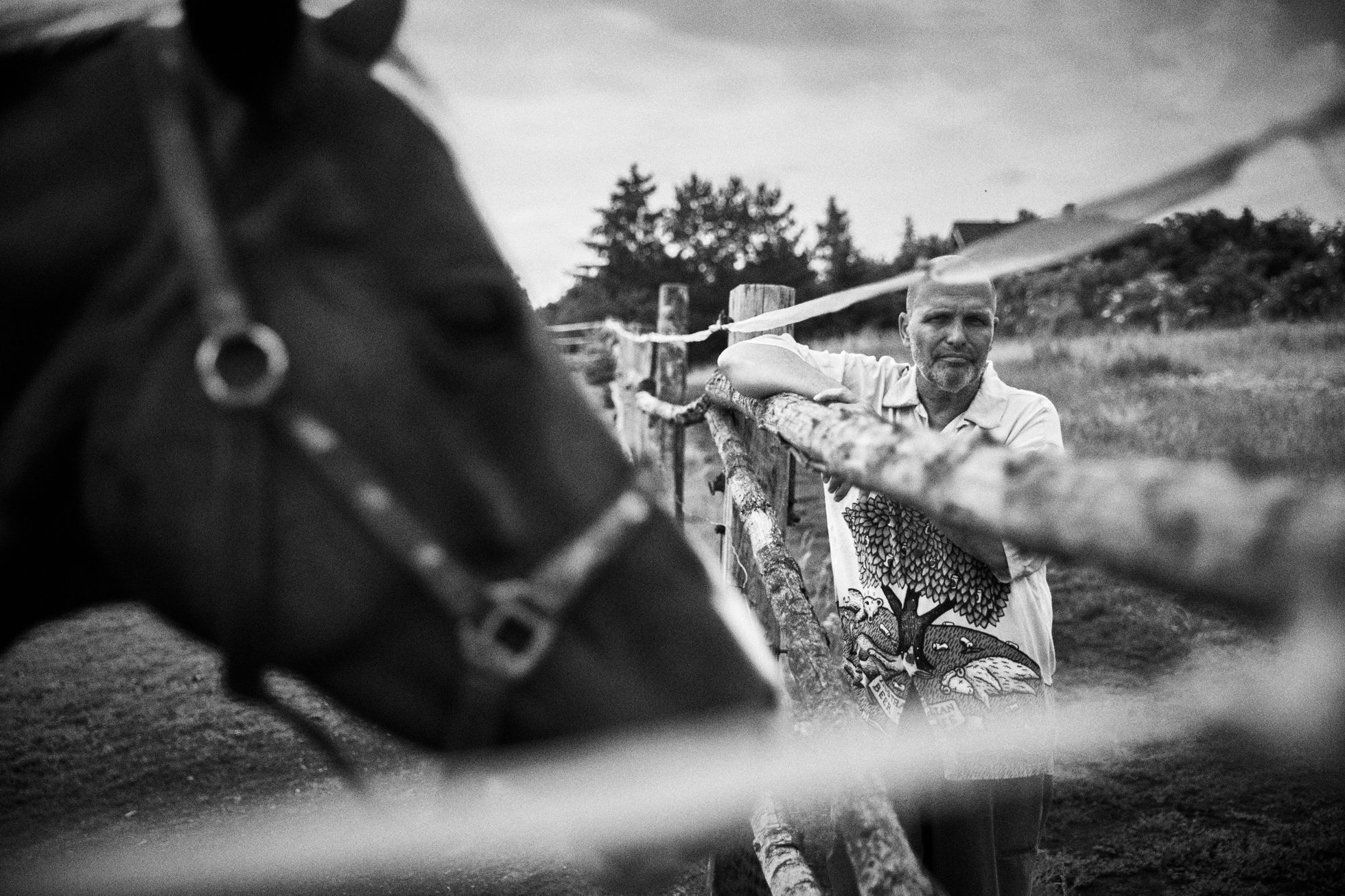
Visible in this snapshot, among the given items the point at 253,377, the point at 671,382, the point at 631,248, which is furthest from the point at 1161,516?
the point at 631,248

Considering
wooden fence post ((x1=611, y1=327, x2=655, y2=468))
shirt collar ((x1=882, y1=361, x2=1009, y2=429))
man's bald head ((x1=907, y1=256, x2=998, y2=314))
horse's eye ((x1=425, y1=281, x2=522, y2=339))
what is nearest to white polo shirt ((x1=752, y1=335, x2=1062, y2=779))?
shirt collar ((x1=882, y1=361, x2=1009, y2=429))

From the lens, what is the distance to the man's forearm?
7.23ft

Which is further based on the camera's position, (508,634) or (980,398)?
(980,398)

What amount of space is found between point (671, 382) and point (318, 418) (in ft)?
14.8

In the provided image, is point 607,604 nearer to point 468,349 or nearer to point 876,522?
point 468,349

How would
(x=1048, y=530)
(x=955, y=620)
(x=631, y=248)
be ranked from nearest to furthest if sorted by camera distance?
(x=1048, y=530), (x=955, y=620), (x=631, y=248)

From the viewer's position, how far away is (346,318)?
1.04m

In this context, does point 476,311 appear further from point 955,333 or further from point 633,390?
point 633,390

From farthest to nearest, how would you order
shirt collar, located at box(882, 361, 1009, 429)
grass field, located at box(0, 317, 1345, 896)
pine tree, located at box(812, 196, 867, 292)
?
1. pine tree, located at box(812, 196, 867, 292)
2. grass field, located at box(0, 317, 1345, 896)
3. shirt collar, located at box(882, 361, 1009, 429)

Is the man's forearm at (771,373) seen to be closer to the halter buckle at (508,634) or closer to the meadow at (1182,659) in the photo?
the meadow at (1182,659)

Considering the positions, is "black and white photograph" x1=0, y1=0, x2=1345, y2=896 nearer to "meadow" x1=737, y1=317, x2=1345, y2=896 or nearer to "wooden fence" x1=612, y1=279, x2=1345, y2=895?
"wooden fence" x1=612, y1=279, x2=1345, y2=895

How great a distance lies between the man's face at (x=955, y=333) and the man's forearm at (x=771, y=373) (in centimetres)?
37

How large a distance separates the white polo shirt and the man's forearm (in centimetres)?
13

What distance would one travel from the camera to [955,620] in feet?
7.39
